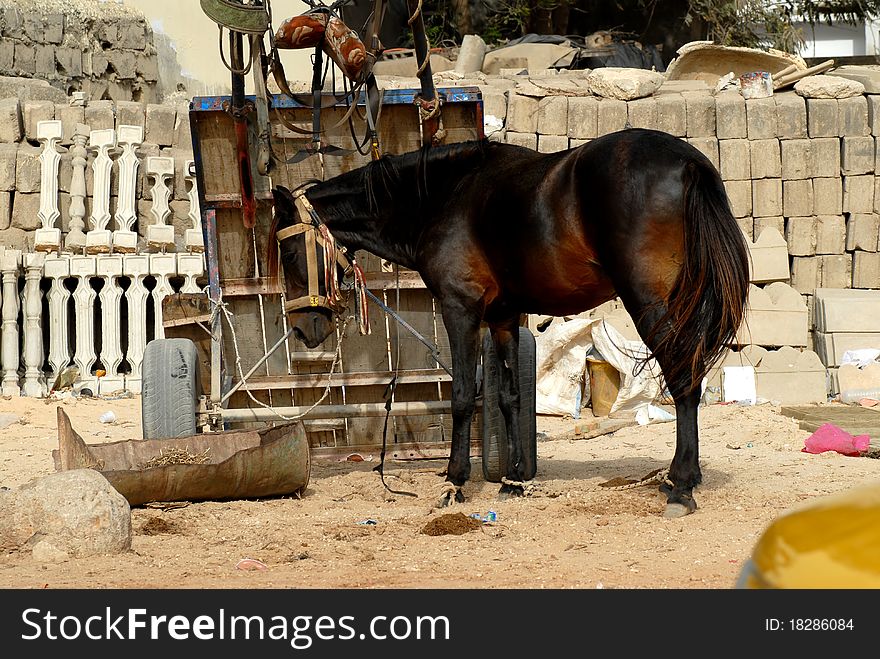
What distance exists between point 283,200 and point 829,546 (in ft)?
17.0

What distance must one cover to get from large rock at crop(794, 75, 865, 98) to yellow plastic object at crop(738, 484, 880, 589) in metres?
11.2

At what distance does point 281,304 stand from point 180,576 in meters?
2.90

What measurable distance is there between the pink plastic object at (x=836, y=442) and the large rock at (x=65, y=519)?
509 centimetres

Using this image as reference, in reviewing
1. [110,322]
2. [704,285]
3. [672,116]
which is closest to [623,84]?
[672,116]

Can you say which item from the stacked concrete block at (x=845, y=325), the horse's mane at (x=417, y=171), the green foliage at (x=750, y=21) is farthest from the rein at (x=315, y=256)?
the green foliage at (x=750, y=21)

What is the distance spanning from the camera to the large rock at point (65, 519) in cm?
470

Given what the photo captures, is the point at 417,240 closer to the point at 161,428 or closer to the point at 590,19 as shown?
the point at 161,428

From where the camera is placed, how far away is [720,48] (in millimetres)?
13617

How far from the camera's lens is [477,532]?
5293mm

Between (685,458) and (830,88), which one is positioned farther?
(830,88)

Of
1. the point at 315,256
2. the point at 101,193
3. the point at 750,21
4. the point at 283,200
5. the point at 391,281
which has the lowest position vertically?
the point at 391,281

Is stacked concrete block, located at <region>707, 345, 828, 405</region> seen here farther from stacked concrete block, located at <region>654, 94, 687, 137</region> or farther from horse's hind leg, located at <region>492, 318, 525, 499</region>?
horse's hind leg, located at <region>492, 318, 525, 499</region>

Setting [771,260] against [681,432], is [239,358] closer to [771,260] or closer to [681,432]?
[681,432]

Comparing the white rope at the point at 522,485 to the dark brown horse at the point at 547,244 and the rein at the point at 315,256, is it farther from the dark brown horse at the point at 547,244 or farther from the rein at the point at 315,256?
the rein at the point at 315,256
